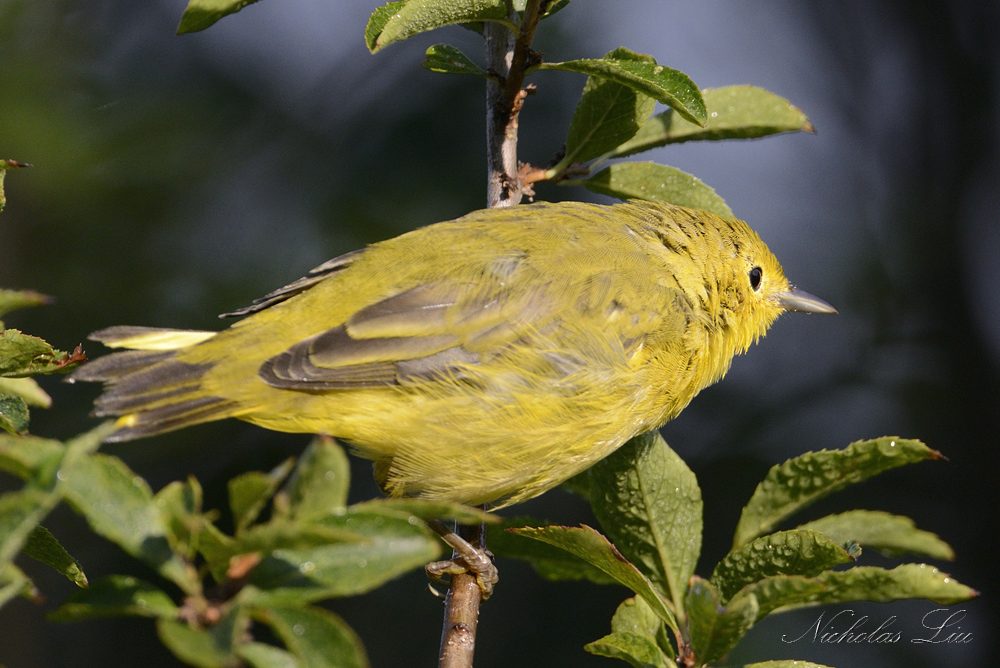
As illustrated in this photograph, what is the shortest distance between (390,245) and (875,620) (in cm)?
412

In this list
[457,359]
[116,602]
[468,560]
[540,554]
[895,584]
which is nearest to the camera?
[116,602]

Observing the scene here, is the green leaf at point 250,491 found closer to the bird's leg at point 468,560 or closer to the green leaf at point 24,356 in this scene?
the green leaf at point 24,356

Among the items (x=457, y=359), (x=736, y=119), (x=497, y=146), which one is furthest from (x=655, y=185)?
(x=457, y=359)

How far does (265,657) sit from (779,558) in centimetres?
110

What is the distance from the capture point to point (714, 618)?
150 centimetres

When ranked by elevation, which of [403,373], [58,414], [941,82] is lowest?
[58,414]

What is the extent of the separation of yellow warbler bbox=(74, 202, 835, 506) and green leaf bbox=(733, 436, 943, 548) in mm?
551

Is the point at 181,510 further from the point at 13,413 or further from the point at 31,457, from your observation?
the point at 13,413

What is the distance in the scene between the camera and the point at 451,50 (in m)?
2.43

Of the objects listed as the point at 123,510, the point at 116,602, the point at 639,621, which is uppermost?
the point at 123,510

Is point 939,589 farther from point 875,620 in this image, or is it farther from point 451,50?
point 875,620

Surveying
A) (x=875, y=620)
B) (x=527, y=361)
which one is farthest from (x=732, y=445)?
(x=527, y=361)

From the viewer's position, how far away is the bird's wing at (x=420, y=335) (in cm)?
241

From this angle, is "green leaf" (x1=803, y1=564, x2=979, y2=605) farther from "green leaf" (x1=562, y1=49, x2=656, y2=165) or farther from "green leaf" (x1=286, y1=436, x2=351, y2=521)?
"green leaf" (x1=562, y1=49, x2=656, y2=165)
